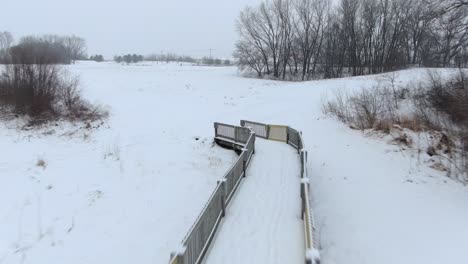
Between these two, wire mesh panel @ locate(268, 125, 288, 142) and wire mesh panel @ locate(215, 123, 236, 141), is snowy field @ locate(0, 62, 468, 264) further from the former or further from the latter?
wire mesh panel @ locate(268, 125, 288, 142)

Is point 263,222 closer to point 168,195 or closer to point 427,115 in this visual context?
point 168,195

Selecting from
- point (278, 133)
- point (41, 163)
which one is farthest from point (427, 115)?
point (41, 163)

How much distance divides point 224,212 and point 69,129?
50.2 ft

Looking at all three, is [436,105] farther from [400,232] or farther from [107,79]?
[107,79]

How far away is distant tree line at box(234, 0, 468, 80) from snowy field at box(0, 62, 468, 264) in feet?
112

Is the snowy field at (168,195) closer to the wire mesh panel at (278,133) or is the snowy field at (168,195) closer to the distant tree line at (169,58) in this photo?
the wire mesh panel at (278,133)

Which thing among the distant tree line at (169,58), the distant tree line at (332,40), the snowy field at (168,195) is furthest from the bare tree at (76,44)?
→ the snowy field at (168,195)

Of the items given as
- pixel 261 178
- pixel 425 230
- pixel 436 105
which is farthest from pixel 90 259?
pixel 436 105

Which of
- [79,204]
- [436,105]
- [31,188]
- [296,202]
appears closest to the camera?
[296,202]

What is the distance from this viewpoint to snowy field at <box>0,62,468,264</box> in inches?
289

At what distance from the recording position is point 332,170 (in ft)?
37.7

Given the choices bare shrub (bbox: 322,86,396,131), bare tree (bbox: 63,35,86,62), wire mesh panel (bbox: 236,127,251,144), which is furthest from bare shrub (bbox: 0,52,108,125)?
bare tree (bbox: 63,35,86,62)

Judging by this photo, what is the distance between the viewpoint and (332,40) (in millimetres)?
52688

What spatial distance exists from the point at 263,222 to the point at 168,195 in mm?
4911
